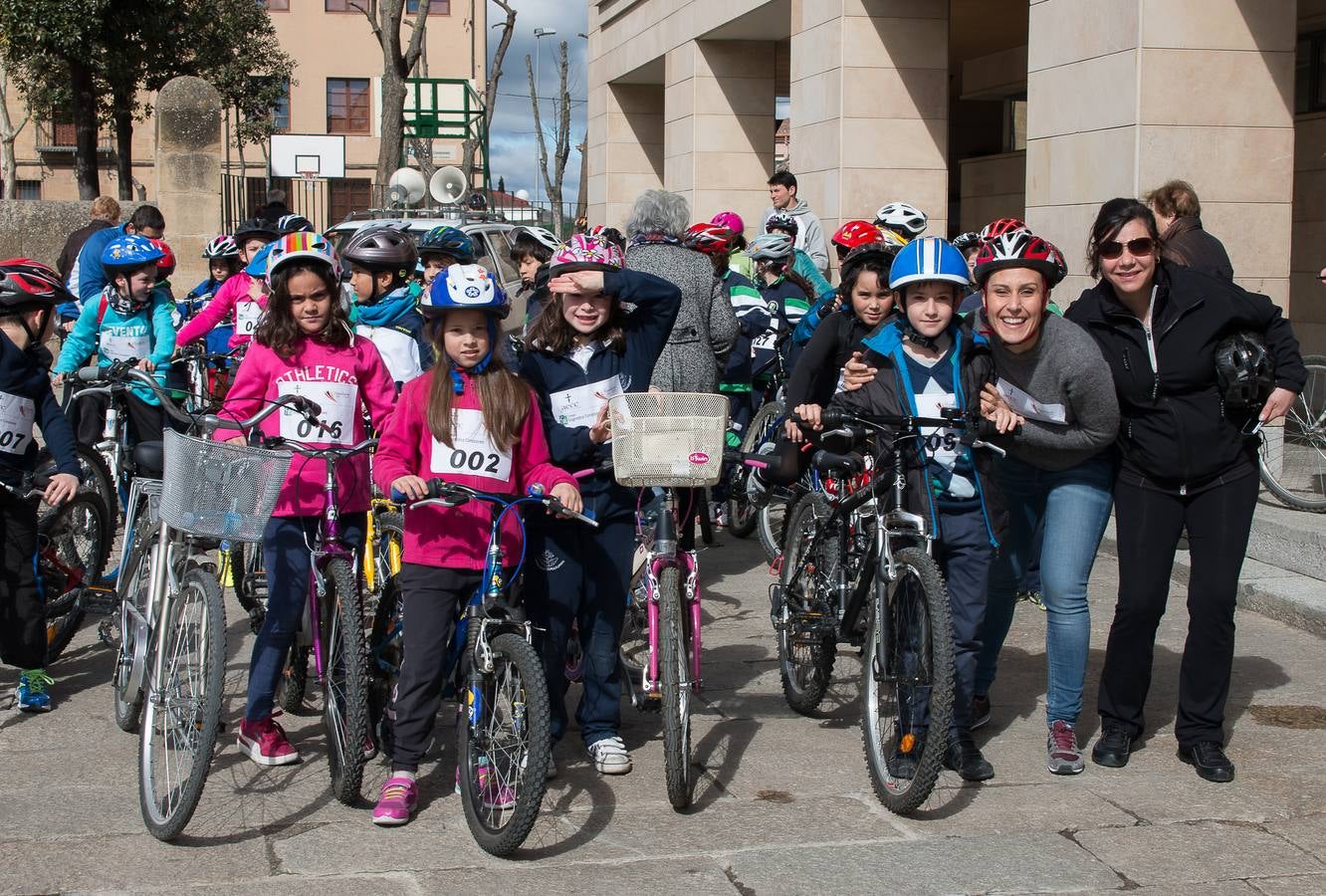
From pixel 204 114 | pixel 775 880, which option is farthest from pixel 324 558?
pixel 204 114

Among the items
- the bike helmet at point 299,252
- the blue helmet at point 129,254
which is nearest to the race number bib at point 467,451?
the bike helmet at point 299,252

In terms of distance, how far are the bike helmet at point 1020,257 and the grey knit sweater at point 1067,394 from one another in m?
0.22

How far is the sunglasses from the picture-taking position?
550cm

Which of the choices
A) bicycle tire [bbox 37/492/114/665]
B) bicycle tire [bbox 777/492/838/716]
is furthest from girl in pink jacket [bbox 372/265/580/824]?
bicycle tire [bbox 37/492/114/665]

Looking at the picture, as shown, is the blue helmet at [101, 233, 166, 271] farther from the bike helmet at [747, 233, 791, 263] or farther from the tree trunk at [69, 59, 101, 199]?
the tree trunk at [69, 59, 101, 199]

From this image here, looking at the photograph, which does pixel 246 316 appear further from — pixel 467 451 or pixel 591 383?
pixel 467 451

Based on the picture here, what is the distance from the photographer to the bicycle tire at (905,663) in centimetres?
493

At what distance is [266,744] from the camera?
5.62 metres

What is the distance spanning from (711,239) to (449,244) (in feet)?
5.56

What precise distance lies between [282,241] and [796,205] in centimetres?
962

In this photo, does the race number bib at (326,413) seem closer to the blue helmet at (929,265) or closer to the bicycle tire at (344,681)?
the bicycle tire at (344,681)

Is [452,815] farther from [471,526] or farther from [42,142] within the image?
[42,142]

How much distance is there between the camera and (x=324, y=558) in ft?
17.5

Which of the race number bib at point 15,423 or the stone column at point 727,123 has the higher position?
the stone column at point 727,123
